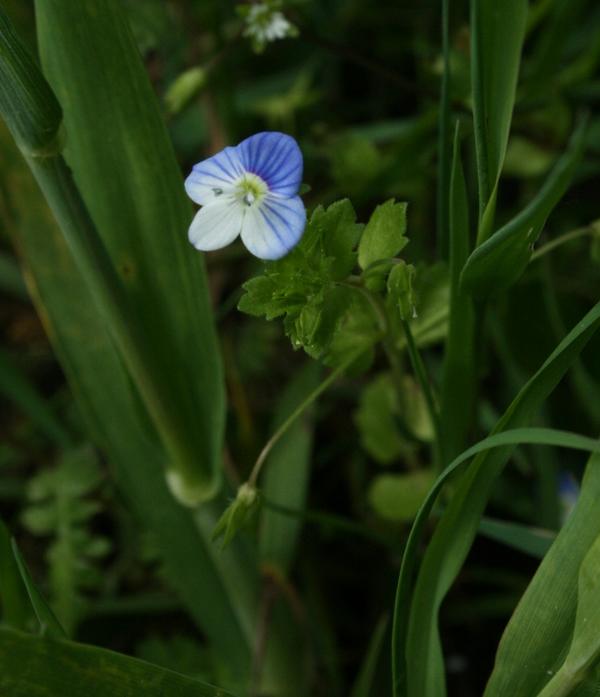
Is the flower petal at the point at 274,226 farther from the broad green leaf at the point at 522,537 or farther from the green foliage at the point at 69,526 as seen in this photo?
the green foliage at the point at 69,526

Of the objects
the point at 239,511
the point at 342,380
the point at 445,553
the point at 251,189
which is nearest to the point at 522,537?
the point at 445,553

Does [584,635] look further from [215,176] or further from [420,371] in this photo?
[215,176]

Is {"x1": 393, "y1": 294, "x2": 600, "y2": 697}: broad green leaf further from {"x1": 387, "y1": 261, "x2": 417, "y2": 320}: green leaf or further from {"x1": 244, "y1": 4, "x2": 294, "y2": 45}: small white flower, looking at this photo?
{"x1": 244, "y1": 4, "x2": 294, "y2": 45}: small white flower

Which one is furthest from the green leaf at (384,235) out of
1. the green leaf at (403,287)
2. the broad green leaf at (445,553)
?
the broad green leaf at (445,553)

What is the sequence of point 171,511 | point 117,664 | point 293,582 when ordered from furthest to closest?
point 293,582
point 171,511
point 117,664

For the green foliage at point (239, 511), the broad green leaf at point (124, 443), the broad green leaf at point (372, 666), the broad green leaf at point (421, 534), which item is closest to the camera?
the broad green leaf at point (421, 534)

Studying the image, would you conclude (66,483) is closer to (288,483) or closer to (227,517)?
(288,483)

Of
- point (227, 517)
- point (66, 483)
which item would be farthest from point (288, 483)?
point (227, 517)
